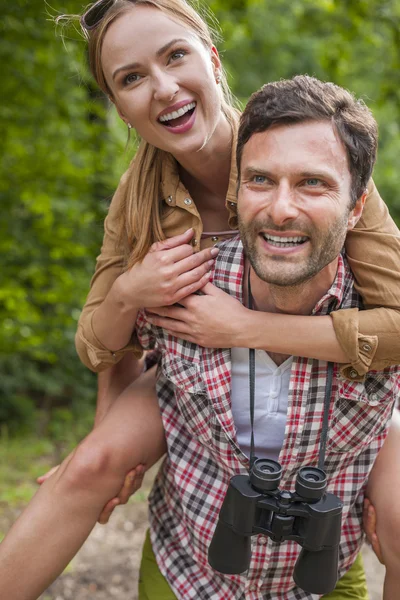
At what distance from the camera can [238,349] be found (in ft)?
7.79

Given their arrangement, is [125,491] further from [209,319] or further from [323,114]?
[323,114]

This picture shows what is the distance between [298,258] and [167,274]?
1.55ft

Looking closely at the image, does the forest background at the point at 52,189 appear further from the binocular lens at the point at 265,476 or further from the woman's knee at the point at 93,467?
the binocular lens at the point at 265,476

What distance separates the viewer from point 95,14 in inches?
95.0

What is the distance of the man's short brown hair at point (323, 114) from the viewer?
2.01 m

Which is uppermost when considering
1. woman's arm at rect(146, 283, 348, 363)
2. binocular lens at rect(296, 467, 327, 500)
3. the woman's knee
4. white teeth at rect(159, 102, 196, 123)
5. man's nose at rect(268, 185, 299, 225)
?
white teeth at rect(159, 102, 196, 123)

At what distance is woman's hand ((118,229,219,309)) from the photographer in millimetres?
2318

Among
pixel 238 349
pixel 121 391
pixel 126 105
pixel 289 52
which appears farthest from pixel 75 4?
pixel 289 52

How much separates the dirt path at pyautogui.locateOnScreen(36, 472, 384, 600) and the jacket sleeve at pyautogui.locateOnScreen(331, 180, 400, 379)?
73.7 inches

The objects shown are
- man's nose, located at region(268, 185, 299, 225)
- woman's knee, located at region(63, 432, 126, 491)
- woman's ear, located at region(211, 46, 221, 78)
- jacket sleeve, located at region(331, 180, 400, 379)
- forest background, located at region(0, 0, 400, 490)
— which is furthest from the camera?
forest background, located at region(0, 0, 400, 490)

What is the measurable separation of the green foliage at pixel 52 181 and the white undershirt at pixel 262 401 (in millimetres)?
2838

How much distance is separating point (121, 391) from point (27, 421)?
3600 millimetres

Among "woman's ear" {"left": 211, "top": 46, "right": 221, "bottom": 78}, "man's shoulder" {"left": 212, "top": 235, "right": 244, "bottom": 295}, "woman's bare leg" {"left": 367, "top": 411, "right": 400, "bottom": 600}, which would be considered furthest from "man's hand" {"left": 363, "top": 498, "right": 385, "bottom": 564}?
"woman's ear" {"left": 211, "top": 46, "right": 221, "bottom": 78}

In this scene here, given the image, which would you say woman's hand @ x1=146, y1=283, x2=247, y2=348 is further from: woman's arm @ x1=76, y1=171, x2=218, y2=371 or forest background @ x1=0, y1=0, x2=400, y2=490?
forest background @ x1=0, y1=0, x2=400, y2=490
